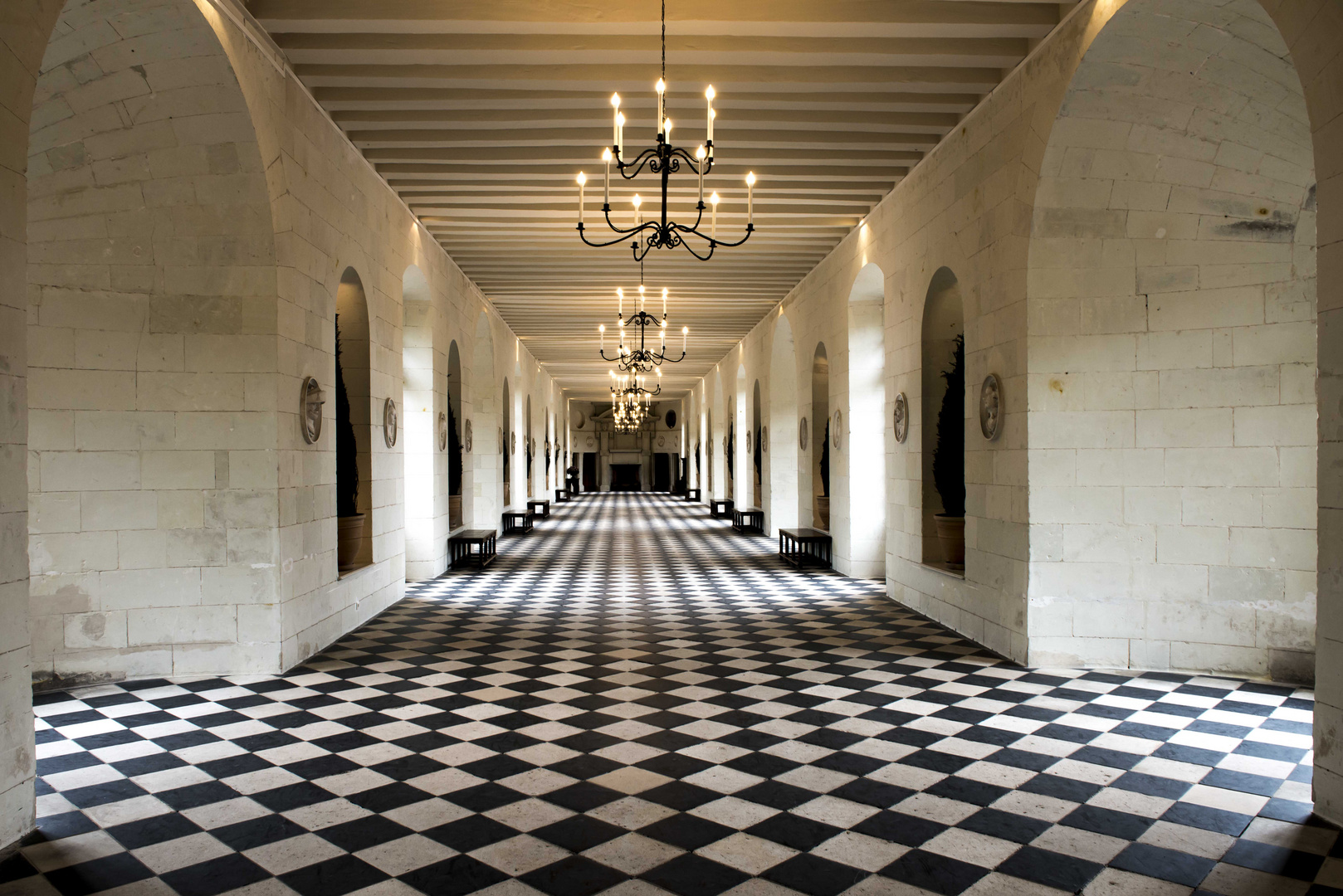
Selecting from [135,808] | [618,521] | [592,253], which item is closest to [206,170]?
[135,808]

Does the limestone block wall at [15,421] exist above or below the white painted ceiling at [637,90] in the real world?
below

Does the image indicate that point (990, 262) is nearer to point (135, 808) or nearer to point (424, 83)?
point (424, 83)

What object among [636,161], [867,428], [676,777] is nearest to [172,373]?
[636,161]

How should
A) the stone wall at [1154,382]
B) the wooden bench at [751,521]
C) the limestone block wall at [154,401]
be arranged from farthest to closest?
the wooden bench at [751,521] < the stone wall at [1154,382] < the limestone block wall at [154,401]

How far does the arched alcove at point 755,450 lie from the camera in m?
16.3

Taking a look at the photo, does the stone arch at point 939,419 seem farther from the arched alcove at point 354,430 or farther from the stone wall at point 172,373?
the stone wall at point 172,373

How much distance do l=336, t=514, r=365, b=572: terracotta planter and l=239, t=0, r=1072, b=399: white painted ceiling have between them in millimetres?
2866

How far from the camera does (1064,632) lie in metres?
5.14

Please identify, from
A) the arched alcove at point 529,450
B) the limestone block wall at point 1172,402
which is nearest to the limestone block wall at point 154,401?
the limestone block wall at point 1172,402

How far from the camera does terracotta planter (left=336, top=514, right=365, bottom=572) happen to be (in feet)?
22.7

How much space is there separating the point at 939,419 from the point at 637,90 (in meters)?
3.66

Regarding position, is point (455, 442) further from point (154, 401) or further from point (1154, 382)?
point (1154, 382)

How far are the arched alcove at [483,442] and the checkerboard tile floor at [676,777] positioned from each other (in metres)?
6.19

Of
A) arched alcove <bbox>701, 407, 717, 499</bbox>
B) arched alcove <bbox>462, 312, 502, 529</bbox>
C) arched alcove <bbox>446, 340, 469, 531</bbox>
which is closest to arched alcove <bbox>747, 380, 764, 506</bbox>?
arched alcove <bbox>462, 312, 502, 529</bbox>
